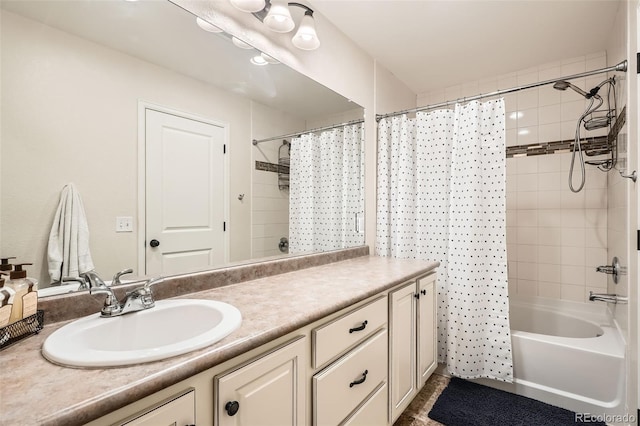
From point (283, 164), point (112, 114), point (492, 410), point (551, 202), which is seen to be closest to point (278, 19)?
point (283, 164)

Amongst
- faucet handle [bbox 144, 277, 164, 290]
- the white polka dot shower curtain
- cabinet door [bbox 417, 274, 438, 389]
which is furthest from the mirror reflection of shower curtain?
faucet handle [bbox 144, 277, 164, 290]

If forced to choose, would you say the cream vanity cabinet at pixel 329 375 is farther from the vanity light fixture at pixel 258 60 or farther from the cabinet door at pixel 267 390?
the vanity light fixture at pixel 258 60

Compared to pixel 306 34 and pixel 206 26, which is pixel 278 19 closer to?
pixel 306 34

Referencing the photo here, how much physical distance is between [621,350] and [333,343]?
1755mm

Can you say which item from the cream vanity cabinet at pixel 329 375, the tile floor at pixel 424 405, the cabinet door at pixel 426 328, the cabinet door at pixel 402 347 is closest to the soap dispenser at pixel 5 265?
the cream vanity cabinet at pixel 329 375

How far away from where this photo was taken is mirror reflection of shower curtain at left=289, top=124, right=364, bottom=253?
74.5 inches

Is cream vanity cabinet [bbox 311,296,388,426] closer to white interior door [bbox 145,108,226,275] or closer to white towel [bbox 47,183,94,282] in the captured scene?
white interior door [bbox 145,108,226,275]

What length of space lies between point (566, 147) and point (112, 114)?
314cm

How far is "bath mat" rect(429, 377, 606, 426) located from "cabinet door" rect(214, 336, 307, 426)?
1253 mm

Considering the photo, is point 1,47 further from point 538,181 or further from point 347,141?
point 538,181

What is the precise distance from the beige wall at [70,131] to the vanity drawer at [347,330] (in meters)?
0.75

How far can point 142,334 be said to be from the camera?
3.17 ft

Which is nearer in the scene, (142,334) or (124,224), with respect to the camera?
(142,334)

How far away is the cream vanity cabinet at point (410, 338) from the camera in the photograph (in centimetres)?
151
